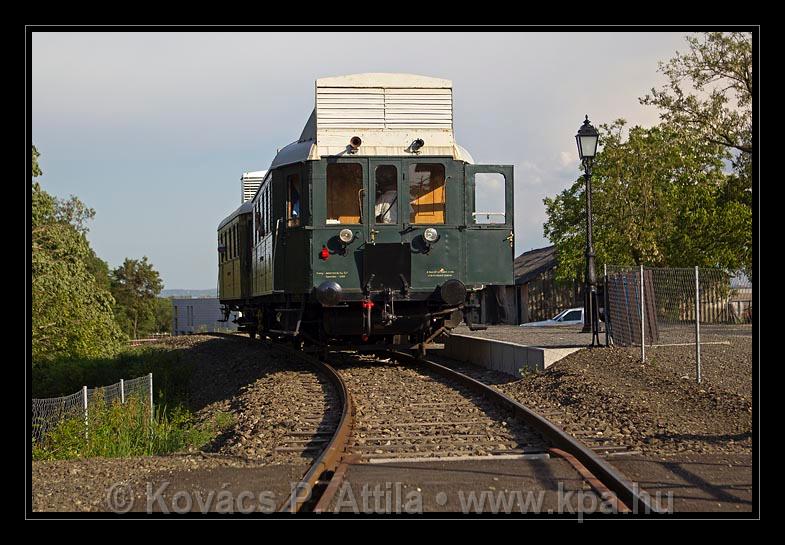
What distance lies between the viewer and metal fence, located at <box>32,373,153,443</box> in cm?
1413

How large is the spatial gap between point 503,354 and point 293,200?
4515mm

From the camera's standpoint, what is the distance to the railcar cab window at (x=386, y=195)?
47.5 ft

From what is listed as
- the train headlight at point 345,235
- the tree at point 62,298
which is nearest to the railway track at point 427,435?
the train headlight at point 345,235

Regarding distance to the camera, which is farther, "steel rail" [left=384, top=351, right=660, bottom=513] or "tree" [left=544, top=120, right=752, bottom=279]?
"tree" [left=544, top=120, right=752, bottom=279]

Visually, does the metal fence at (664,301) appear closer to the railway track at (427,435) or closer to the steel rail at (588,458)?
the railway track at (427,435)

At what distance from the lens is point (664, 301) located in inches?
556

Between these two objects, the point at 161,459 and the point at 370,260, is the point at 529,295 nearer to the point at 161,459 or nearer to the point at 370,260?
the point at 370,260

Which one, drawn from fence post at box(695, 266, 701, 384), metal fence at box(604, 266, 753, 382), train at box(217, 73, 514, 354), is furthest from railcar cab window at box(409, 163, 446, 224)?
fence post at box(695, 266, 701, 384)

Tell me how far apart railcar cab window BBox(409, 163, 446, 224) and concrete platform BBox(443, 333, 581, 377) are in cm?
252

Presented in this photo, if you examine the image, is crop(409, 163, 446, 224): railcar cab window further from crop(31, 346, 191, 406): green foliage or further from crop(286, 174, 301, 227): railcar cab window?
crop(31, 346, 191, 406): green foliage

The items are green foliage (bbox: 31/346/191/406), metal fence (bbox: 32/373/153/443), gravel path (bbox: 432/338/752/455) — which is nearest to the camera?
gravel path (bbox: 432/338/752/455)

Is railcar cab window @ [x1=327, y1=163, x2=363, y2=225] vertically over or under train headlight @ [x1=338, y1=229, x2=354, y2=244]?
over

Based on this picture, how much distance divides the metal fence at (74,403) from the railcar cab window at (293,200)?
3116mm

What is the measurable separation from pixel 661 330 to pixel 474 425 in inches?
227
